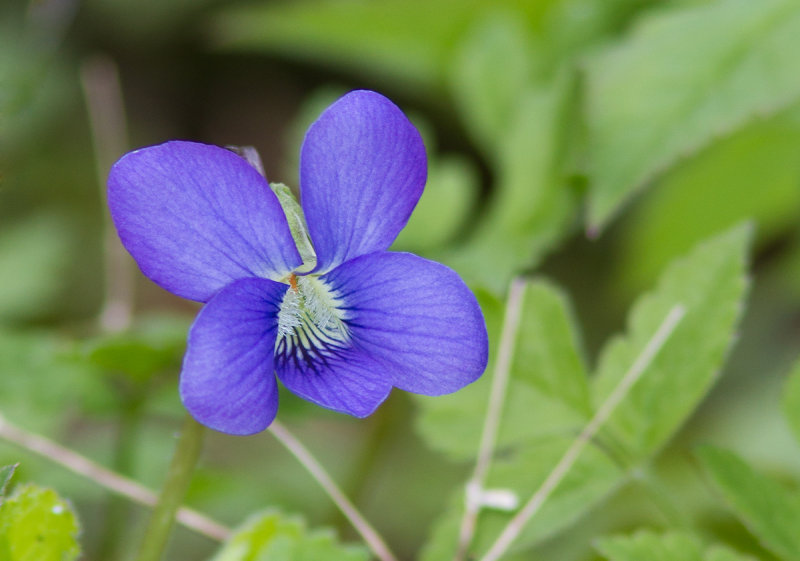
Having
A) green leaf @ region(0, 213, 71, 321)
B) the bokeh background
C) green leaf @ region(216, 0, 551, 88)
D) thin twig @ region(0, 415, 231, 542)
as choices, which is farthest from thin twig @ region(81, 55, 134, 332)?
thin twig @ region(0, 415, 231, 542)

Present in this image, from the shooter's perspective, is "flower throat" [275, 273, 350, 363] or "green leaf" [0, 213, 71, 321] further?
"green leaf" [0, 213, 71, 321]

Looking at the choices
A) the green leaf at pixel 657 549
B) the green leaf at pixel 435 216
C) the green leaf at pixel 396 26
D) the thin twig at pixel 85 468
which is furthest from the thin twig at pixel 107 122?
the green leaf at pixel 657 549

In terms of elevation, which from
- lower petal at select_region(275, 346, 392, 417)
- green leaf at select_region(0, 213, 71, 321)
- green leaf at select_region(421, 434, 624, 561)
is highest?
lower petal at select_region(275, 346, 392, 417)

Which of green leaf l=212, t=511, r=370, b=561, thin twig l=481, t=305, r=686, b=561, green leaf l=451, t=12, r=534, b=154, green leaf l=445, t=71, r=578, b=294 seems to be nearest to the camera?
green leaf l=212, t=511, r=370, b=561

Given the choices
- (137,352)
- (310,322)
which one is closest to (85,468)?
(137,352)

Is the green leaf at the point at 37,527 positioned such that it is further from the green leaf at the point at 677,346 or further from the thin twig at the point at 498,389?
the green leaf at the point at 677,346

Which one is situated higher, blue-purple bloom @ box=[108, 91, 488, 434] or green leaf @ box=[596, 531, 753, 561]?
blue-purple bloom @ box=[108, 91, 488, 434]

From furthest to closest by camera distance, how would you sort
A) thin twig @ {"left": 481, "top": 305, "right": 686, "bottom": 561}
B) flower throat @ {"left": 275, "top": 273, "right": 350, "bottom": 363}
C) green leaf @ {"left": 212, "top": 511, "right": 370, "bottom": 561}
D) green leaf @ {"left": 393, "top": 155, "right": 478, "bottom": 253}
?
green leaf @ {"left": 393, "top": 155, "right": 478, "bottom": 253}
thin twig @ {"left": 481, "top": 305, "right": 686, "bottom": 561}
green leaf @ {"left": 212, "top": 511, "right": 370, "bottom": 561}
flower throat @ {"left": 275, "top": 273, "right": 350, "bottom": 363}

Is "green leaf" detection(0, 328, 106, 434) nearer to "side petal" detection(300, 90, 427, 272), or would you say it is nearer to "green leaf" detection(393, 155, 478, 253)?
"green leaf" detection(393, 155, 478, 253)
